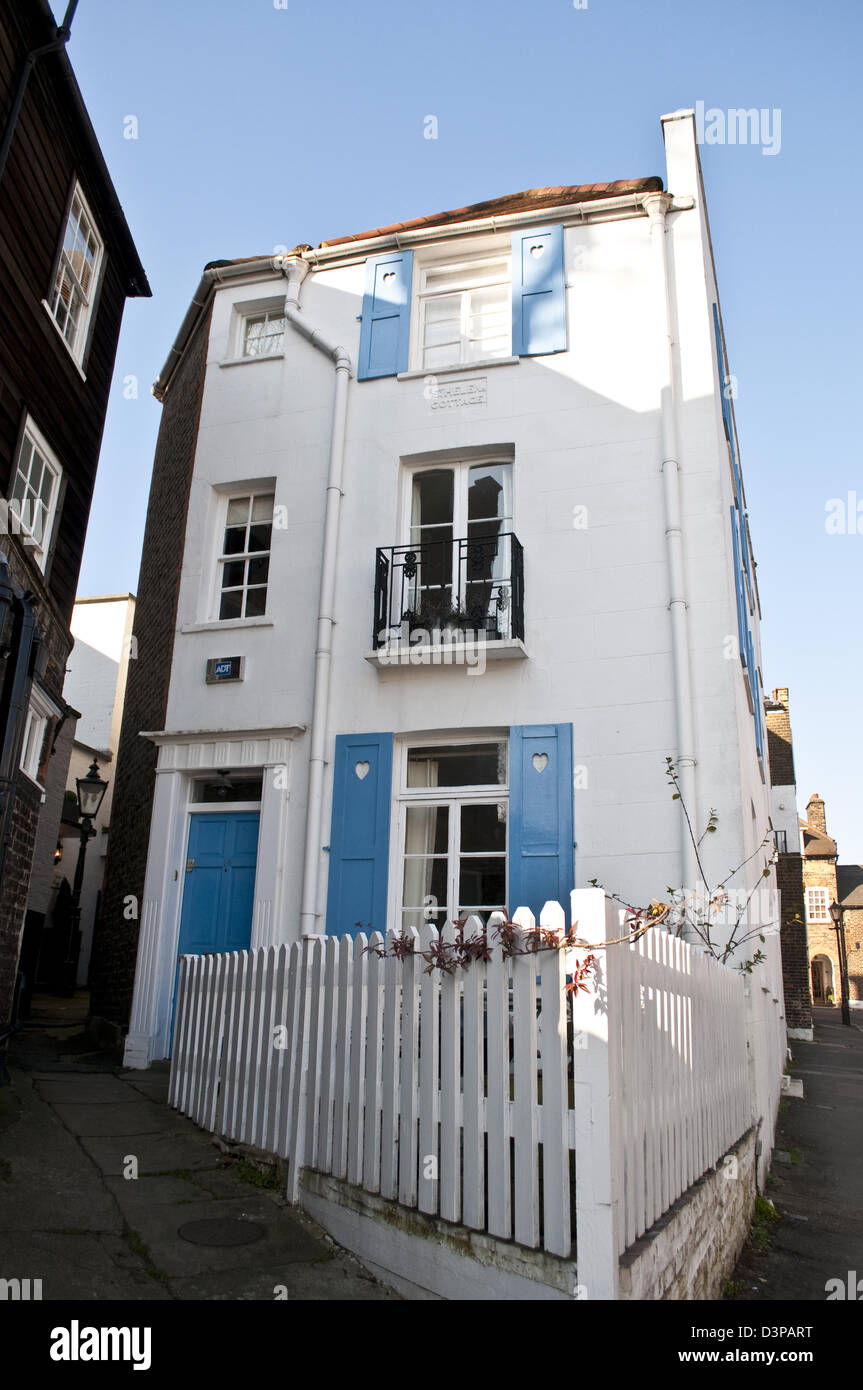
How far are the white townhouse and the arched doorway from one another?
47.4 m

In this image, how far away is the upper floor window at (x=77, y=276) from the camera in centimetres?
984

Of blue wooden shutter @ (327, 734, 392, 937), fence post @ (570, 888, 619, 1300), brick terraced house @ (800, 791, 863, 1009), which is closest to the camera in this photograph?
fence post @ (570, 888, 619, 1300)

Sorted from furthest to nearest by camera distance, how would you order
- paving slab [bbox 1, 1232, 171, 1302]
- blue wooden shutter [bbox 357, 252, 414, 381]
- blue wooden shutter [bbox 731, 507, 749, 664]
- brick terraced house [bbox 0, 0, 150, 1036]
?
blue wooden shutter [bbox 357, 252, 414, 381], blue wooden shutter [bbox 731, 507, 749, 664], brick terraced house [bbox 0, 0, 150, 1036], paving slab [bbox 1, 1232, 171, 1302]

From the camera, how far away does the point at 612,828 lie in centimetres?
823

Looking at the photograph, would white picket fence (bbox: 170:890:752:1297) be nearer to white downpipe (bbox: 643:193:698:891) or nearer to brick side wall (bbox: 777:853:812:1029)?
white downpipe (bbox: 643:193:698:891)

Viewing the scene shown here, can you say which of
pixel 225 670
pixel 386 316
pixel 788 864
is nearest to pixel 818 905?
pixel 788 864

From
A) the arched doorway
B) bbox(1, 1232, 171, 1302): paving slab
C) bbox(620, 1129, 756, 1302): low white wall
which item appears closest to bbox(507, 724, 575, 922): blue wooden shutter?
bbox(620, 1129, 756, 1302): low white wall

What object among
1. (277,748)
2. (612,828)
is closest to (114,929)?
(277,748)

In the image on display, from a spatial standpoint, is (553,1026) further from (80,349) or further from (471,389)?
(80,349)

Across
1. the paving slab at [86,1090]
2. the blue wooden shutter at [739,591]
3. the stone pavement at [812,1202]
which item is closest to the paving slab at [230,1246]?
the stone pavement at [812,1202]

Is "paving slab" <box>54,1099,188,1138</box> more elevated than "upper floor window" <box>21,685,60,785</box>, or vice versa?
"upper floor window" <box>21,685,60,785</box>

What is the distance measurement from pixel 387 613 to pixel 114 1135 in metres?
5.10

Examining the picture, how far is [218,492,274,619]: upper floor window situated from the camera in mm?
10312

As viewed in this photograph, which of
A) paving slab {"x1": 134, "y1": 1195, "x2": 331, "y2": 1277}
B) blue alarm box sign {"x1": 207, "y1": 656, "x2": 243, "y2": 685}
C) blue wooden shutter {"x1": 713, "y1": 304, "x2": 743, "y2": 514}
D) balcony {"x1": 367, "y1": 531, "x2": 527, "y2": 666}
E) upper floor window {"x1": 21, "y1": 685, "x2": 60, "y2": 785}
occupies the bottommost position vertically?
paving slab {"x1": 134, "y1": 1195, "x2": 331, "y2": 1277}
